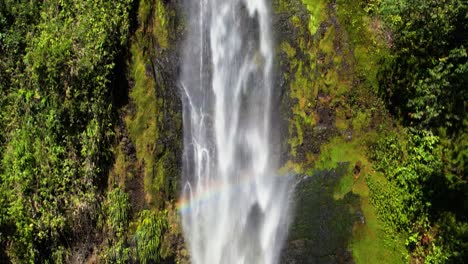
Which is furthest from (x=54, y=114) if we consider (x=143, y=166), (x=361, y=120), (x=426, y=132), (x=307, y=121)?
(x=426, y=132)

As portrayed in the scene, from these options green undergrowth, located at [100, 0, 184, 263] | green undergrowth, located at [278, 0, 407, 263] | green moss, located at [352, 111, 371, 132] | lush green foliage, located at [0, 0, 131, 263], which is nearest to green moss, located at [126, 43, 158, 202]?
green undergrowth, located at [100, 0, 184, 263]

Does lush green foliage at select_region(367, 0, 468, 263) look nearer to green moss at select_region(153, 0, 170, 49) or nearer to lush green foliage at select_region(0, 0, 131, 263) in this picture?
green moss at select_region(153, 0, 170, 49)

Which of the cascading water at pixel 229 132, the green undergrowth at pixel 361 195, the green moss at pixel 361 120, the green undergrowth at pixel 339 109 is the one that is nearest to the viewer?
the green undergrowth at pixel 361 195

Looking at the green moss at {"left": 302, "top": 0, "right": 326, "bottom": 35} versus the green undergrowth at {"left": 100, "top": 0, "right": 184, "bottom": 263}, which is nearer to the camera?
the green undergrowth at {"left": 100, "top": 0, "right": 184, "bottom": 263}

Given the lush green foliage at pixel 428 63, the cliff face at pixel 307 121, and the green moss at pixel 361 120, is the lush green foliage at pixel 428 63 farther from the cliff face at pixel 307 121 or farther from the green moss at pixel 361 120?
the green moss at pixel 361 120

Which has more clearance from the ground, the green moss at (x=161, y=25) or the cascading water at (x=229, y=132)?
the green moss at (x=161, y=25)

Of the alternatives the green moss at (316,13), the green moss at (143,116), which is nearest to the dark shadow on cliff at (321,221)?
the green moss at (316,13)

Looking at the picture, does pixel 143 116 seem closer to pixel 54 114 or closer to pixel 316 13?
pixel 54 114
